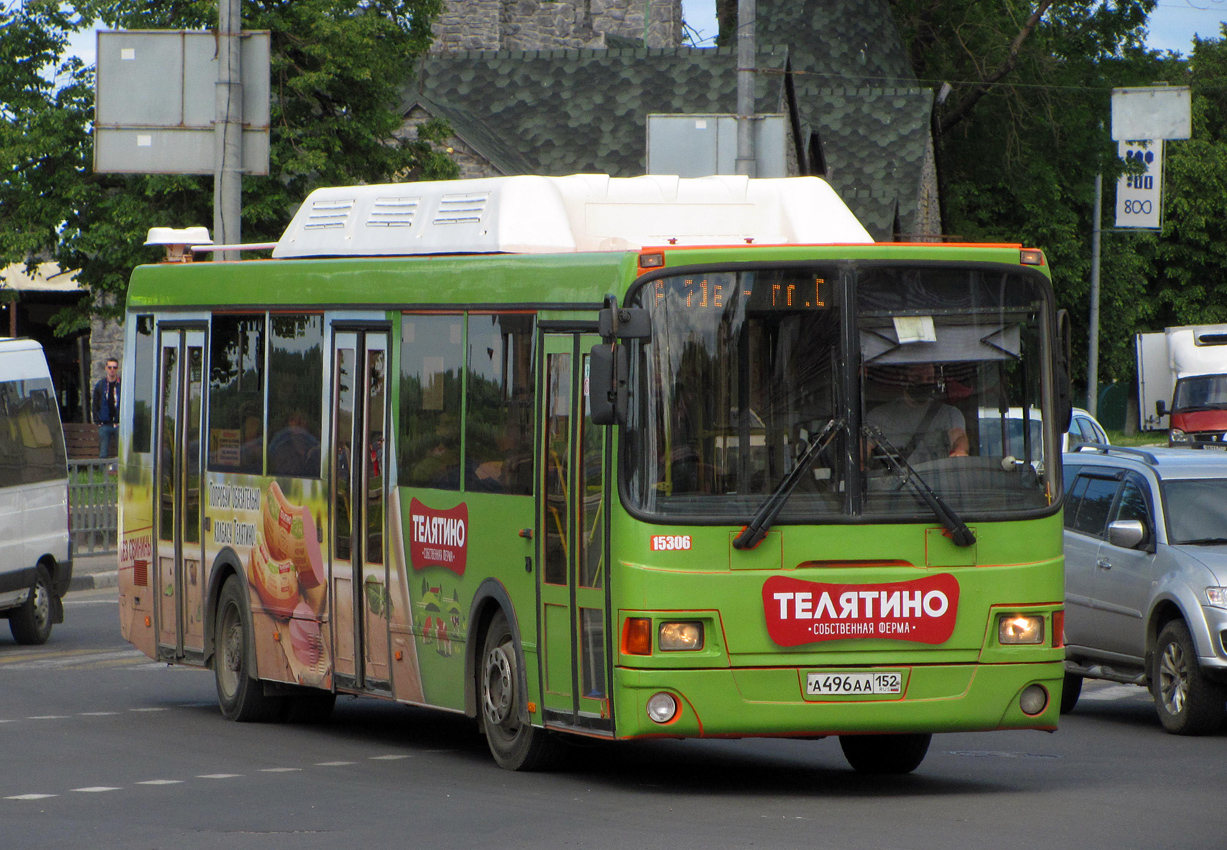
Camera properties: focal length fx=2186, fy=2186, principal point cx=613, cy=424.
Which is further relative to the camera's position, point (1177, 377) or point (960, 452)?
point (1177, 377)

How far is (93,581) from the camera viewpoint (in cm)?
2420

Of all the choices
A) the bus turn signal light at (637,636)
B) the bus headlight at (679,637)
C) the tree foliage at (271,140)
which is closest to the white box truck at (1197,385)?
the tree foliage at (271,140)

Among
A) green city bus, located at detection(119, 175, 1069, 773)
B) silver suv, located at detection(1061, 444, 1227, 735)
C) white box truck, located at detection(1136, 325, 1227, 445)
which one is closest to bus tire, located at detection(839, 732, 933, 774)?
green city bus, located at detection(119, 175, 1069, 773)

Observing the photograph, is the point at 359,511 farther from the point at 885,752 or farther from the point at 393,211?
the point at 885,752

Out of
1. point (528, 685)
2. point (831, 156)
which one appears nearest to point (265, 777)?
point (528, 685)

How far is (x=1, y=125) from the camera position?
35656 mm

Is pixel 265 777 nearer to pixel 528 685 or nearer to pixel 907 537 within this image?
pixel 528 685

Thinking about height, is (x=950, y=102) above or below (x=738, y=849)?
above

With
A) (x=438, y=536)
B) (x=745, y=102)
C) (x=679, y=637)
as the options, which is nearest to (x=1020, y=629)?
(x=679, y=637)

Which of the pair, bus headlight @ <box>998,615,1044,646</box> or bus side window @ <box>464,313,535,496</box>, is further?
bus side window @ <box>464,313,535,496</box>

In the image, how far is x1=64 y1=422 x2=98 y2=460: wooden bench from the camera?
35.4 meters

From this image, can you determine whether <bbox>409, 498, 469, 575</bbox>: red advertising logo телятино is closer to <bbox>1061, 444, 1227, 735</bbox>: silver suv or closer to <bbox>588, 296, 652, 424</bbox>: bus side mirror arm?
<bbox>588, 296, 652, 424</bbox>: bus side mirror arm

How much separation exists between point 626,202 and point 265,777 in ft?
11.3

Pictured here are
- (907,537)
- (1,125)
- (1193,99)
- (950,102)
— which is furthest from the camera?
(1193,99)
